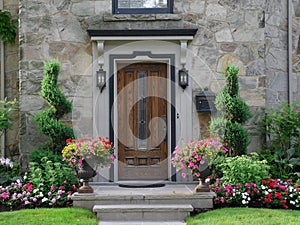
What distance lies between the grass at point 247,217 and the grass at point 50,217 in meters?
1.23

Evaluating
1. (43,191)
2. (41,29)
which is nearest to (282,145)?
(43,191)

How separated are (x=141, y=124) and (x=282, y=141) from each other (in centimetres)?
228

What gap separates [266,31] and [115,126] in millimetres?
3137

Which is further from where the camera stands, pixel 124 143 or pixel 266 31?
pixel 266 31

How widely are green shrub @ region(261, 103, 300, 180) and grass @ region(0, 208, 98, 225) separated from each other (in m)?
2.95

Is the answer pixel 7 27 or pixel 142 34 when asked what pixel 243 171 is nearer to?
pixel 142 34

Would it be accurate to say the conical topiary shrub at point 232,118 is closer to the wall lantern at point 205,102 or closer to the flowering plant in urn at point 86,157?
the wall lantern at point 205,102

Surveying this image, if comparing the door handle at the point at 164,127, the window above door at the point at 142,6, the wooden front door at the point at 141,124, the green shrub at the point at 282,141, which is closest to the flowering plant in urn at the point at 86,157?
the wooden front door at the point at 141,124

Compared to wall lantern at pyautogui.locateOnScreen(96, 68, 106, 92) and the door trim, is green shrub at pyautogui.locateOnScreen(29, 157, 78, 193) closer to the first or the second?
the door trim

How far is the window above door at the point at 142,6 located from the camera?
690 cm

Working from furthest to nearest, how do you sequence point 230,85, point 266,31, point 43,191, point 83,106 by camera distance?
point 266,31 < point 83,106 < point 230,85 < point 43,191

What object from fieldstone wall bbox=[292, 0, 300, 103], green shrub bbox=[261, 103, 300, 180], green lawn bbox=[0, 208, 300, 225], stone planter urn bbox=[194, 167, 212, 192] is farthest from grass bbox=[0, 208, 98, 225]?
fieldstone wall bbox=[292, 0, 300, 103]

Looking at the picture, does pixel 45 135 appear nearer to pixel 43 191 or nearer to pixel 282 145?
pixel 43 191

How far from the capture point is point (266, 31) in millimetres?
7496
